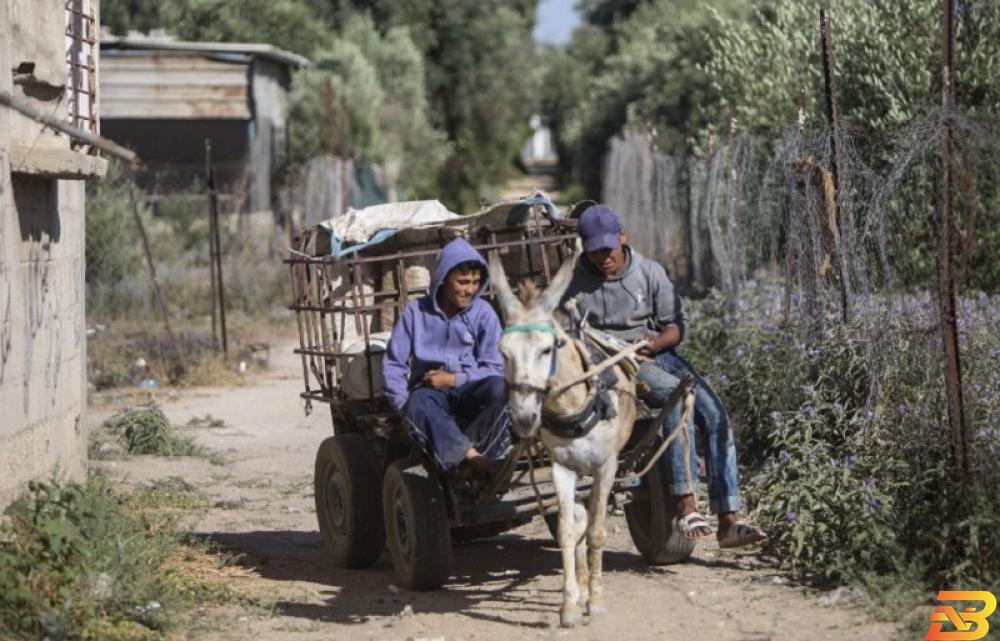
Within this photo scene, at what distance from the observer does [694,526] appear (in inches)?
308

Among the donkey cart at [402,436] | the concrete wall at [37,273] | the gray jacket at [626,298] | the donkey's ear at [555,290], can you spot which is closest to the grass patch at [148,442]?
the concrete wall at [37,273]

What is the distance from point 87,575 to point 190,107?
2060 cm

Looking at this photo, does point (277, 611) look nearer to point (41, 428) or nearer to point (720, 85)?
point (41, 428)

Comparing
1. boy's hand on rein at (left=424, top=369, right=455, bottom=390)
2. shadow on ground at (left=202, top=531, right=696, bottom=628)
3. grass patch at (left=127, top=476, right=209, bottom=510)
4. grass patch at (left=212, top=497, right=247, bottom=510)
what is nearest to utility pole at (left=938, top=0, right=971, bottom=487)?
shadow on ground at (left=202, top=531, right=696, bottom=628)

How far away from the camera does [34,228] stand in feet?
27.6

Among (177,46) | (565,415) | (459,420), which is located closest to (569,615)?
(565,415)

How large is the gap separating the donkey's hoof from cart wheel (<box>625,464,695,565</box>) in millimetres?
1292

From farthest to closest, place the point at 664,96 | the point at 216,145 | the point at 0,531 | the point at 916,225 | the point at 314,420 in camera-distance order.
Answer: the point at 664,96
the point at 216,145
the point at 314,420
the point at 916,225
the point at 0,531

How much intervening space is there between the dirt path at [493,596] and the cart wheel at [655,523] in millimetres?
106

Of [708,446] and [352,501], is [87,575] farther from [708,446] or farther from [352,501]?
[708,446]

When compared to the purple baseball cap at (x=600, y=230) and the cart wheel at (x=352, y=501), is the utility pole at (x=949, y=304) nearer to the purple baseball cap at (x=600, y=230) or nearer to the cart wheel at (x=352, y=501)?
the purple baseball cap at (x=600, y=230)

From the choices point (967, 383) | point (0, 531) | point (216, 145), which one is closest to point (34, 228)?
point (0, 531)

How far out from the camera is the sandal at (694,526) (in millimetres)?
7793

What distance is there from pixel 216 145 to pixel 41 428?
64.8 ft
